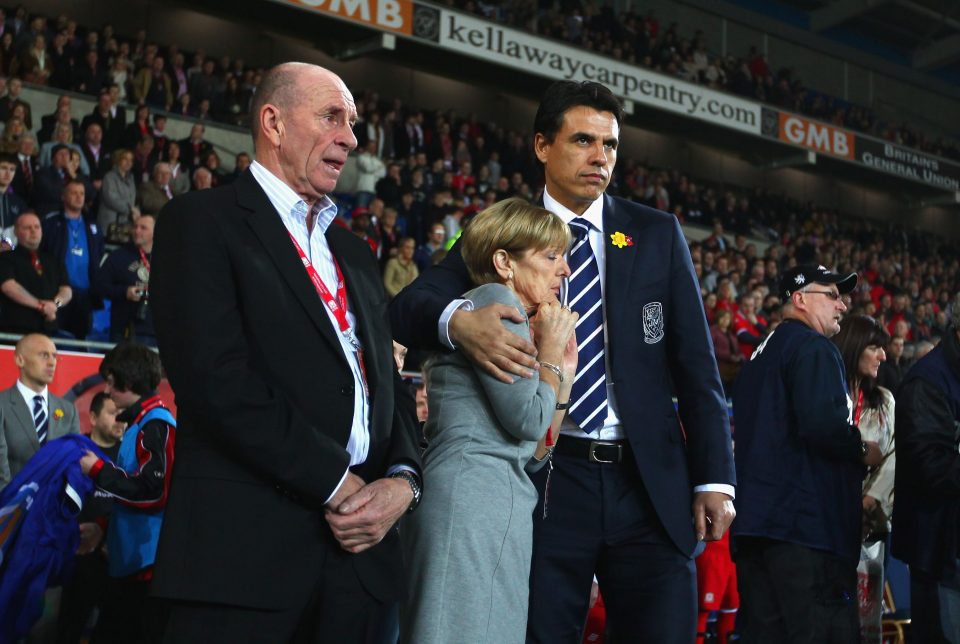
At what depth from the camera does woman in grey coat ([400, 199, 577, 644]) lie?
→ 7.22 ft

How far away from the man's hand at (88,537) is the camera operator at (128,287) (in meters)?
3.05

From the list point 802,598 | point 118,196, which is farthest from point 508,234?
point 118,196

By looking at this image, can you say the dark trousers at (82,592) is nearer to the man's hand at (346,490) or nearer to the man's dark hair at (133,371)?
the man's dark hair at (133,371)

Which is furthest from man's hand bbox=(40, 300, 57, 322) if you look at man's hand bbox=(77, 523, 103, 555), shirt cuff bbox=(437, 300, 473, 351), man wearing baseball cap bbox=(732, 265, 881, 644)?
shirt cuff bbox=(437, 300, 473, 351)

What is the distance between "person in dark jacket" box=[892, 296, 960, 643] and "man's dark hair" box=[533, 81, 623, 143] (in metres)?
1.83

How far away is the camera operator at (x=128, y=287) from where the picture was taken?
7.74 m

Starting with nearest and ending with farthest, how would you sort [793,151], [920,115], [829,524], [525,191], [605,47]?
1. [829,524]
2. [525,191]
3. [605,47]
4. [793,151]
5. [920,115]

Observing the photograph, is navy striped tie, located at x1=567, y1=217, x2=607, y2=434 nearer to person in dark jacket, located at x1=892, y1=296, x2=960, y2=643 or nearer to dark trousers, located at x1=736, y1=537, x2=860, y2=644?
dark trousers, located at x1=736, y1=537, x2=860, y2=644

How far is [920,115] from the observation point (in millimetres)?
28062

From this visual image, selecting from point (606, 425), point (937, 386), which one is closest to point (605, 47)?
point (937, 386)

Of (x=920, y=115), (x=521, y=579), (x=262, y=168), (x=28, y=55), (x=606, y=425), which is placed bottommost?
(x=521, y=579)

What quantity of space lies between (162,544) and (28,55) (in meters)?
11.8

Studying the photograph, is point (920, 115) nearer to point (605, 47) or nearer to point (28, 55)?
point (605, 47)

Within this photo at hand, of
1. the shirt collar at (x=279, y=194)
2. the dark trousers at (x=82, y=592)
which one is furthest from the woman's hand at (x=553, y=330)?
Result: the dark trousers at (x=82, y=592)
